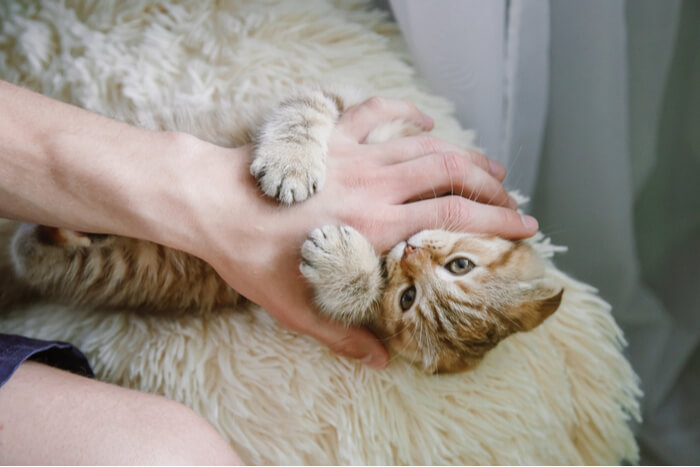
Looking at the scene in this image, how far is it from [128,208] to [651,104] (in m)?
1.14

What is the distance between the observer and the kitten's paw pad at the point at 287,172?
0.83m

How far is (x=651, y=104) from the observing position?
1.14 meters

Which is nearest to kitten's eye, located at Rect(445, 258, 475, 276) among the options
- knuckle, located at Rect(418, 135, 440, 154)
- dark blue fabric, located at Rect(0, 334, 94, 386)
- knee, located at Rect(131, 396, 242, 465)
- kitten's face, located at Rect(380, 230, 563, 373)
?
kitten's face, located at Rect(380, 230, 563, 373)

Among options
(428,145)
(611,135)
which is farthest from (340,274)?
(611,135)

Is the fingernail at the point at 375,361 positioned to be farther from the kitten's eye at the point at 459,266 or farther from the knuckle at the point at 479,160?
the knuckle at the point at 479,160

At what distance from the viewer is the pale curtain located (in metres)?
1.07

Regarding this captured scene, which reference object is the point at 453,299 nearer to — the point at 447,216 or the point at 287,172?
the point at 447,216

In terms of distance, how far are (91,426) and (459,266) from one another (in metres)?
0.65

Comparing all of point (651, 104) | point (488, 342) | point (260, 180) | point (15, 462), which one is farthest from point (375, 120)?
point (15, 462)

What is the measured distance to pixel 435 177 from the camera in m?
0.94

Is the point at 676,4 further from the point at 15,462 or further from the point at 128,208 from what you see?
the point at 15,462

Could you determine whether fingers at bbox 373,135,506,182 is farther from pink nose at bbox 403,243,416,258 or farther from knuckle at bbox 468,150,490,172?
pink nose at bbox 403,243,416,258

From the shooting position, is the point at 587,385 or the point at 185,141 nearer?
the point at 185,141

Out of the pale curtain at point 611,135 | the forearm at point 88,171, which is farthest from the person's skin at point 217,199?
the pale curtain at point 611,135
